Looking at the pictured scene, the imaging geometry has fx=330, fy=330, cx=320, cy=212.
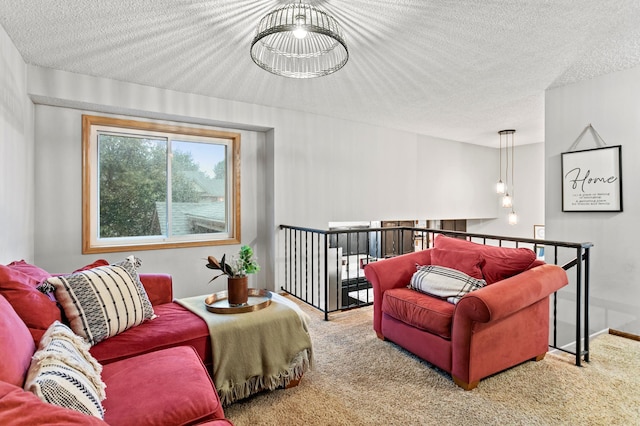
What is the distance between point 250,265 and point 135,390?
39.7 inches

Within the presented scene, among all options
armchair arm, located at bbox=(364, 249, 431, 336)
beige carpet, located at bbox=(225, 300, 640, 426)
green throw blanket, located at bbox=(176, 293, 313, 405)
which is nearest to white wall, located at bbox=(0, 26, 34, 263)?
green throw blanket, located at bbox=(176, 293, 313, 405)

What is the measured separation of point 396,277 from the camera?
280 cm

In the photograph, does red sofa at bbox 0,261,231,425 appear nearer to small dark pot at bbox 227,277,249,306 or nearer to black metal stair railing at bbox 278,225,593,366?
small dark pot at bbox 227,277,249,306

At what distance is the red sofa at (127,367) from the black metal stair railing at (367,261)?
5.45 ft

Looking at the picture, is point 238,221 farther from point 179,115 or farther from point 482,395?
point 482,395

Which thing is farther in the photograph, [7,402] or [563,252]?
[563,252]

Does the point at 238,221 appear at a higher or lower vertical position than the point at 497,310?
higher

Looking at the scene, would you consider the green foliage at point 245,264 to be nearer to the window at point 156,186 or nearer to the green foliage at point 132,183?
the window at point 156,186

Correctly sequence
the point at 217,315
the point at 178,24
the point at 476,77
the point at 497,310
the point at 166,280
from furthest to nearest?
the point at 476,77
the point at 166,280
the point at 178,24
the point at 217,315
the point at 497,310

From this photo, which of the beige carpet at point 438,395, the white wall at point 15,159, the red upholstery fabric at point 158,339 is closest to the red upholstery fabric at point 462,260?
the beige carpet at point 438,395

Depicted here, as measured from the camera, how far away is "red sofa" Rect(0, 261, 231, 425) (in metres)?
0.74

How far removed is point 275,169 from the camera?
411cm

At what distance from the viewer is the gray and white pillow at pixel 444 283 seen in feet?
7.59

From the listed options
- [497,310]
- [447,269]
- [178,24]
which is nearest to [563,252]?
[447,269]
